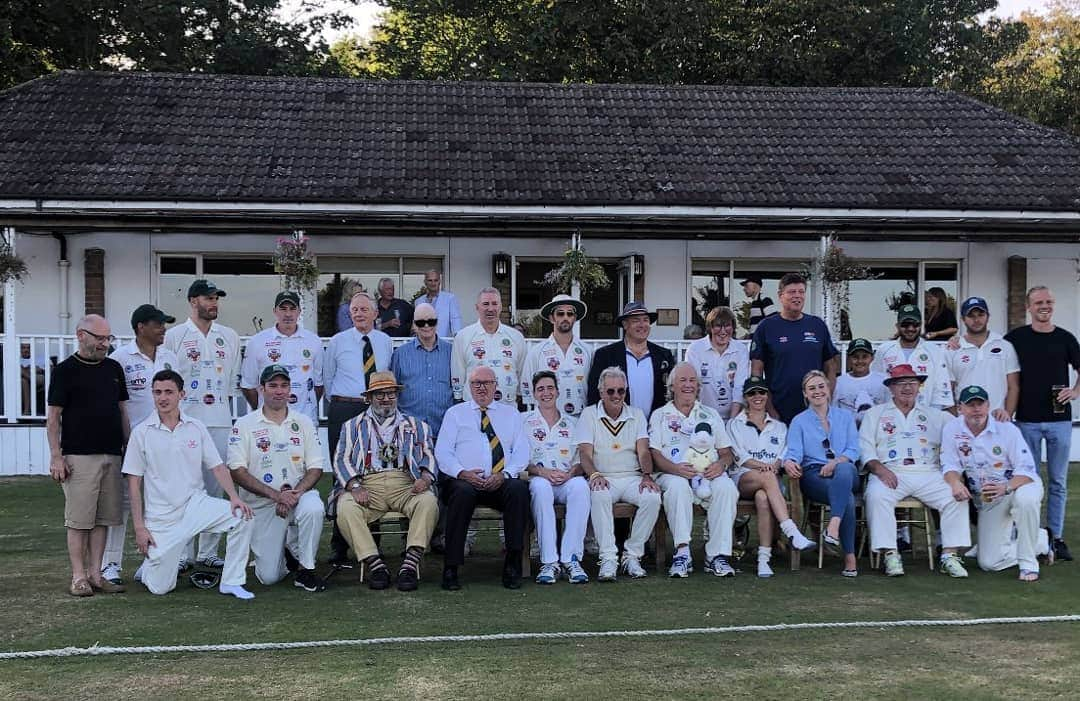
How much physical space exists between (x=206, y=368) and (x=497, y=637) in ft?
9.72

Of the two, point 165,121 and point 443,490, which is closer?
point 443,490

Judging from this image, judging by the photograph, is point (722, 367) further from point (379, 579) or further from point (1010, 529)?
point (379, 579)

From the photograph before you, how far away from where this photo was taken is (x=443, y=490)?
23.1 feet

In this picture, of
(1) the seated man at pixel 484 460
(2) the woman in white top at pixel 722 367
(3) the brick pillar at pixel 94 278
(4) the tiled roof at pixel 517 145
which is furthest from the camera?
(3) the brick pillar at pixel 94 278

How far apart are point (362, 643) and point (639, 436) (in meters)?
2.66

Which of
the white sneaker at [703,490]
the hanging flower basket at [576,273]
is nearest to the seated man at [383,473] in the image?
the white sneaker at [703,490]

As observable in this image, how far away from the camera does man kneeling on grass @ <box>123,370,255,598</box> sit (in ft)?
20.9

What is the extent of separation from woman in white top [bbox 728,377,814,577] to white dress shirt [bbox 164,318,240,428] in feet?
11.0

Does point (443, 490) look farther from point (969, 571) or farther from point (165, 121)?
point (165, 121)

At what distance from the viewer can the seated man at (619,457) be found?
6.97 m

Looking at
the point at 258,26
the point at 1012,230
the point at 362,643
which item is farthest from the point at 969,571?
the point at 258,26

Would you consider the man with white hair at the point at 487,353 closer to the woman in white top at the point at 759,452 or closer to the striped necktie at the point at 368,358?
the striped necktie at the point at 368,358

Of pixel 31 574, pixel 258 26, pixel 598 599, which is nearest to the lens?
pixel 598 599

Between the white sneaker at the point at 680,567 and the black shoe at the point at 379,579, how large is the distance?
1.73 m
